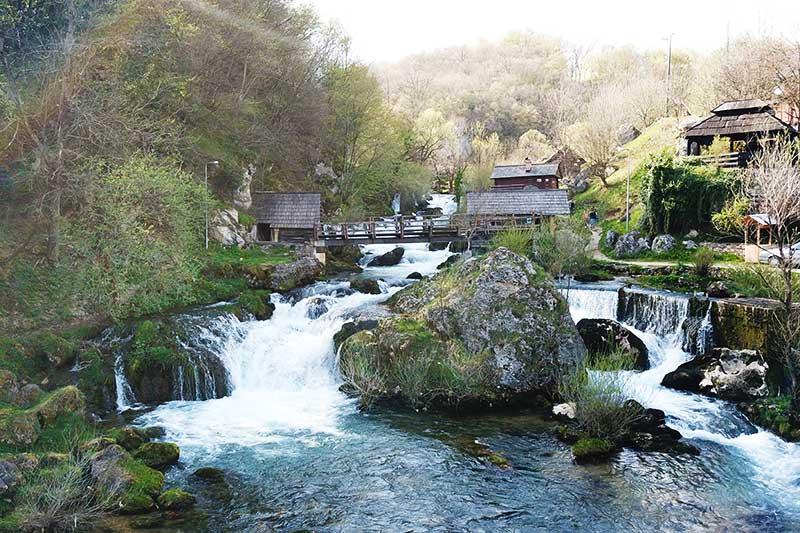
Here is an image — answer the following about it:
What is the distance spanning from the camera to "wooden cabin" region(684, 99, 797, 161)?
33281 mm

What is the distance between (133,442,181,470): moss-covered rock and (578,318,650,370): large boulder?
1307cm

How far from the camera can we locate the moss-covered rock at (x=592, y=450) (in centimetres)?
1343

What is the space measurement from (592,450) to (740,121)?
29136 mm

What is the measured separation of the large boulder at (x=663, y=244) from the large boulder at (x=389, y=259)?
14.0 meters

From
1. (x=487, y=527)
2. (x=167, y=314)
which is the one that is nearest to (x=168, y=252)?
(x=167, y=314)

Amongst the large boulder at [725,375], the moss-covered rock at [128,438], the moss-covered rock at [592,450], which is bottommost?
the moss-covered rock at [592,450]

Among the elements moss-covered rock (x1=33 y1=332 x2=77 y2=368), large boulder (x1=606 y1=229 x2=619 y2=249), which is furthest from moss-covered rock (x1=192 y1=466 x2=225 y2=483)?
large boulder (x1=606 y1=229 x2=619 y2=249)

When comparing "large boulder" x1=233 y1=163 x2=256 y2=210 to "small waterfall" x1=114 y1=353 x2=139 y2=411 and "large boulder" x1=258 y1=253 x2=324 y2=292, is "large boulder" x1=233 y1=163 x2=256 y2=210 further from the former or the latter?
"small waterfall" x1=114 y1=353 x2=139 y2=411

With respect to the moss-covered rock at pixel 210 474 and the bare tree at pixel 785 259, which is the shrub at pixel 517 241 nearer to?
the bare tree at pixel 785 259

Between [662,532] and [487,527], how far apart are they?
3056mm

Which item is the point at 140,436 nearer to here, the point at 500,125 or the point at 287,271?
the point at 287,271

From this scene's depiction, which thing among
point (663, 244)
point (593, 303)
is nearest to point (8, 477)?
point (593, 303)

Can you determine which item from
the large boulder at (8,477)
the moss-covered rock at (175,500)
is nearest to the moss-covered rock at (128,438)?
the large boulder at (8,477)

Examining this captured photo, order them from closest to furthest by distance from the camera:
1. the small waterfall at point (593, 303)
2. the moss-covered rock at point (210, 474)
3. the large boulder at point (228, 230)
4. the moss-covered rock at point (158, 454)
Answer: the moss-covered rock at point (210, 474)
the moss-covered rock at point (158, 454)
the small waterfall at point (593, 303)
the large boulder at point (228, 230)
